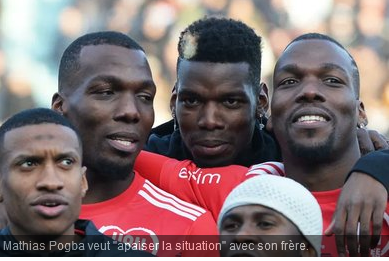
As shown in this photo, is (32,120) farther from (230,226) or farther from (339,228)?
(339,228)

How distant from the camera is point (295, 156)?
4027 mm

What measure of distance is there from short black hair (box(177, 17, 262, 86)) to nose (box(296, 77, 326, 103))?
0.38 metres

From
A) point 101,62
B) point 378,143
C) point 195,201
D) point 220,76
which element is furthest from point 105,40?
point 378,143

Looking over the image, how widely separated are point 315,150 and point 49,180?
108 cm

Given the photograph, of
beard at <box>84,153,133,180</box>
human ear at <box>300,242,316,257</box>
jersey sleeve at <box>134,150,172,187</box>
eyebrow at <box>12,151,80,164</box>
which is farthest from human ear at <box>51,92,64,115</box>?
human ear at <box>300,242,316,257</box>

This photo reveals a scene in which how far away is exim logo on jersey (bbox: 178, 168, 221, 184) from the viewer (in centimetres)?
411

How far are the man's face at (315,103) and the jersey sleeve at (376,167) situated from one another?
26 centimetres

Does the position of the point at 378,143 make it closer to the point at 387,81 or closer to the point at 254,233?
the point at 254,233

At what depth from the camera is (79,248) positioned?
3.43m

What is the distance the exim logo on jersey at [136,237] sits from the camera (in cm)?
380

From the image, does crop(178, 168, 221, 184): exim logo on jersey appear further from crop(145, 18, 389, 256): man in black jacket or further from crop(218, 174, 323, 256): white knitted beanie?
crop(218, 174, 323, 256): white knitted beanie

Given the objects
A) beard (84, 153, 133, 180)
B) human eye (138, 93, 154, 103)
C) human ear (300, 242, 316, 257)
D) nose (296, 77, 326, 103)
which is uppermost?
human eye (138, 93, 154, 103)

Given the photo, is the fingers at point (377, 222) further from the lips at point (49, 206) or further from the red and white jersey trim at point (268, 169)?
the lips at point (49, 206)

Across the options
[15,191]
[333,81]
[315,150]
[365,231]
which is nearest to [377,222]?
[365,231]
